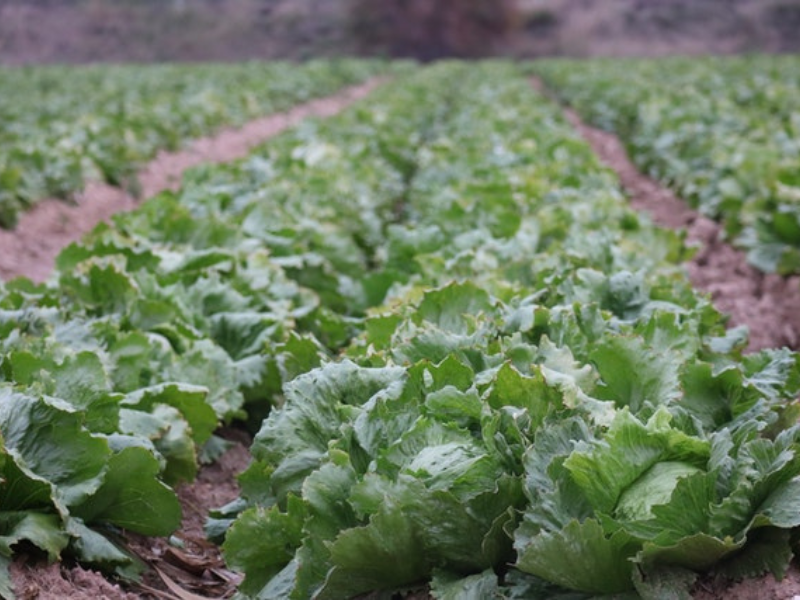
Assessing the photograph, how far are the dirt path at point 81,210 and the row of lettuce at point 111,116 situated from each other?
5.9 inches

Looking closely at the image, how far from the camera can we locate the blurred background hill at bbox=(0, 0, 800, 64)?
55.7 metres

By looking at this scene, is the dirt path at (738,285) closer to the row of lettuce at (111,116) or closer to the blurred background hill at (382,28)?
the row of lettuce at (111,116)

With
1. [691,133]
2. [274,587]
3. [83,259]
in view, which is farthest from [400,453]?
[691,133]

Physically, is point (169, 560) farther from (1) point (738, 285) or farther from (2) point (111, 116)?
(2) point (111, 116)

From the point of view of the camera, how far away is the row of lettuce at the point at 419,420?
2.55 meters

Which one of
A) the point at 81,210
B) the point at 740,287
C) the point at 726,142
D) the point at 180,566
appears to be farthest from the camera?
the point at 81,210

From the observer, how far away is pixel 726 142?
10.1 m

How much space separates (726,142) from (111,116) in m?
8.76

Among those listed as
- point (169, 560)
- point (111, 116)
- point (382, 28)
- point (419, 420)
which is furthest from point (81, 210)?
point (382, 28)

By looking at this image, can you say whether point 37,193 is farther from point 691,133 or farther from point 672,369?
point 672,369

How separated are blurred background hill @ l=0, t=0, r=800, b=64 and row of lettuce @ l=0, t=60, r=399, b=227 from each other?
2563 centimetres

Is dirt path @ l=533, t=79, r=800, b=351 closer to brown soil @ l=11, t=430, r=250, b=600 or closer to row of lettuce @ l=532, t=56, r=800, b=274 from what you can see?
row of lettuce @ l=532, t=56, r=800, b=274

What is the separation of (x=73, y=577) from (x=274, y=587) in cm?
65

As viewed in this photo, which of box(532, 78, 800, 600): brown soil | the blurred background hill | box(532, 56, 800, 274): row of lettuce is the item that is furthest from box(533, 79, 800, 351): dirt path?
the blurred background hill
